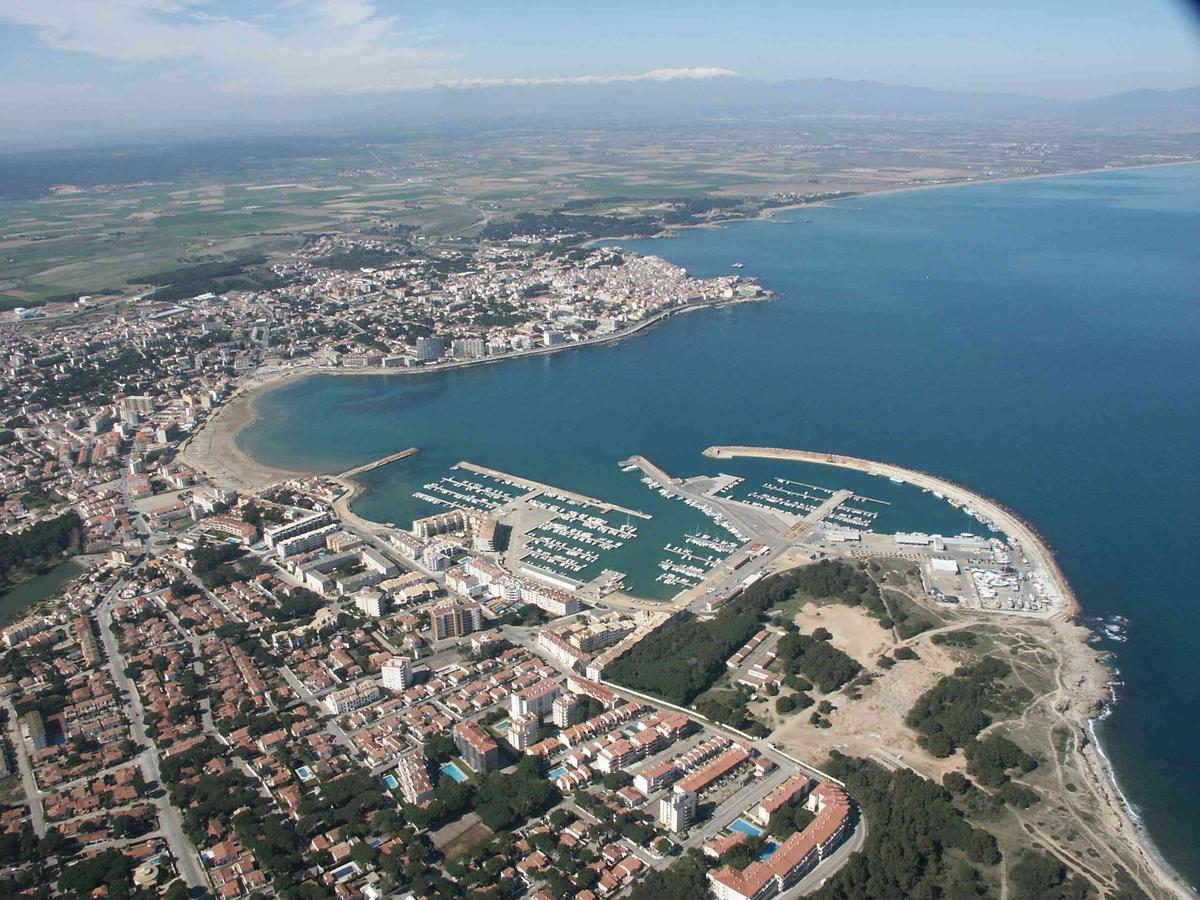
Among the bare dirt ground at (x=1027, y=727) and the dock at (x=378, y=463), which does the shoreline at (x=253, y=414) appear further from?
the bare dirt ground at (x=1027, y=727)

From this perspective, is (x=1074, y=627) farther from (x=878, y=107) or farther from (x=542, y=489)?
(x=878, y=107)

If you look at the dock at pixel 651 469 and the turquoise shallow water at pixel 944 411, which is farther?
the dock at pixel 651 469

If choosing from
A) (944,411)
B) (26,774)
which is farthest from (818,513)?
(26,774)

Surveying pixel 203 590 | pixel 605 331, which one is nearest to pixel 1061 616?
pixel 203 590

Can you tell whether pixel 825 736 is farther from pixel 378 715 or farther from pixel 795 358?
pixel 795 358

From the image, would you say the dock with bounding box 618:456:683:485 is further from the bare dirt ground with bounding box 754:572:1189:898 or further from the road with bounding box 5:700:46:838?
the road with bounding box 5:700:46:838

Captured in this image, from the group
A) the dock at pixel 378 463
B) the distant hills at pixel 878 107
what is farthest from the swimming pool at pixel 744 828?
the distant hills at pixel 878 107
